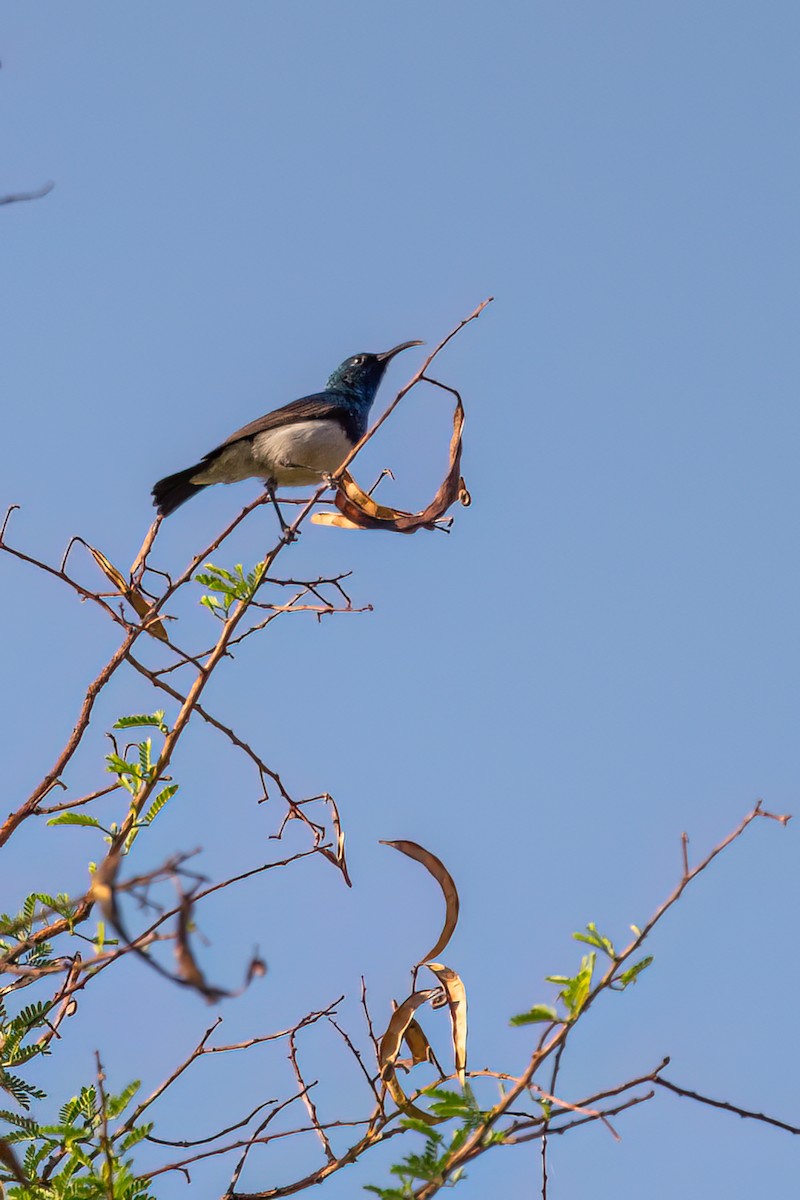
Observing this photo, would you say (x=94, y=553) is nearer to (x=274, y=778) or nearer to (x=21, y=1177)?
(x=274, y=778)

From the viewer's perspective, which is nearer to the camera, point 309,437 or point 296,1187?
point 296,1187

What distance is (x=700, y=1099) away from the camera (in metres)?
2.19

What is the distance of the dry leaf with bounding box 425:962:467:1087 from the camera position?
2645 mm

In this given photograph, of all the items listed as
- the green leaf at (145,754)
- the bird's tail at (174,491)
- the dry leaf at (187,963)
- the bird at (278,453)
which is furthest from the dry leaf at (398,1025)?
the bird's tail at (174,491)

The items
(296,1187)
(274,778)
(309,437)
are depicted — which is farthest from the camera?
(309,437)

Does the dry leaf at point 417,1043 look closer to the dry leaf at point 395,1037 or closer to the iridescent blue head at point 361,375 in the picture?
the dry leaf at point 395,1037

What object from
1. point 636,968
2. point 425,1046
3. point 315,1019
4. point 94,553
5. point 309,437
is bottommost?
point 636,968

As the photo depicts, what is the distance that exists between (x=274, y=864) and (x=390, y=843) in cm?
33

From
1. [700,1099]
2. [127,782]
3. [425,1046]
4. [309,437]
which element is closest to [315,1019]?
[425,1046]

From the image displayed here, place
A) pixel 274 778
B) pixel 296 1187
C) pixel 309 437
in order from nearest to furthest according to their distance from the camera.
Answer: pixel 296 1187, pixel 274 778, pixel 309 437

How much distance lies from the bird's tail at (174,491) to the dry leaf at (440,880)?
4.45 meters

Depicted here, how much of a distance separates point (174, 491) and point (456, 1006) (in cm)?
483

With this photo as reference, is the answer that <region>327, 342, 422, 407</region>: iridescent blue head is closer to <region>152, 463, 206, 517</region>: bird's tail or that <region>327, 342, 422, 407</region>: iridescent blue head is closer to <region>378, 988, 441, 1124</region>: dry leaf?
<region>152, 463, 206, 517</region>: bird's tail

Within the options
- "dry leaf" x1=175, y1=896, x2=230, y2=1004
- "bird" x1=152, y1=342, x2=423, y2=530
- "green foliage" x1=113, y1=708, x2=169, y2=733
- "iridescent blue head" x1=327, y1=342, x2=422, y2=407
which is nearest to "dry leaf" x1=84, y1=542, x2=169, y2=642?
"green foliage" x1=113, y1=708, x2=169, y2=733
